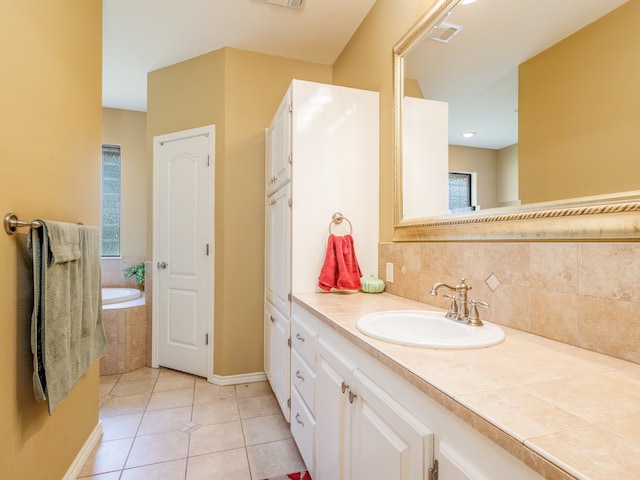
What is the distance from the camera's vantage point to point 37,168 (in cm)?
127

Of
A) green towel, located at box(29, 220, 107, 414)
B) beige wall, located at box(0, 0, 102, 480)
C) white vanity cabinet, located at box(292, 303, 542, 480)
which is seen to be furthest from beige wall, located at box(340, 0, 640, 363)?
beige wall, located at box(0, 0, 102, 480)

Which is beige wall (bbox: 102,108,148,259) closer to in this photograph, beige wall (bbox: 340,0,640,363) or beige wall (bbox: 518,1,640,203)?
beige wall (bbox: 340,0,640,363)

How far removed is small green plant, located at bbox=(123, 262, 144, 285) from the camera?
3648mm

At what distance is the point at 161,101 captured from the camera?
9.61ft

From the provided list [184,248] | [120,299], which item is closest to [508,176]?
[184,248]

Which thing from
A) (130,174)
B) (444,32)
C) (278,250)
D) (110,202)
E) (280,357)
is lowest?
(280,357)

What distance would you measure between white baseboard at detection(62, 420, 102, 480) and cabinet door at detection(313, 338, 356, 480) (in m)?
1.17

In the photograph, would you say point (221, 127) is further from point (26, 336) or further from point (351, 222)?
point (26, 336)

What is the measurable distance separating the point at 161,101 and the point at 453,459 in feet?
10.7

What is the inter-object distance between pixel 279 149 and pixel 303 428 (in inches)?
64.1

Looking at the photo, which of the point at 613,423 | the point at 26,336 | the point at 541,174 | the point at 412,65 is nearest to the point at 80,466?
the point at 26,336

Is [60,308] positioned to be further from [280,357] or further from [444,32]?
[444,32]

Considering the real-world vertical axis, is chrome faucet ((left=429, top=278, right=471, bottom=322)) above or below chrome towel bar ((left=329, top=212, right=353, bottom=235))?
below

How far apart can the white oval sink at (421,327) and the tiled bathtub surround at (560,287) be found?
119mm
